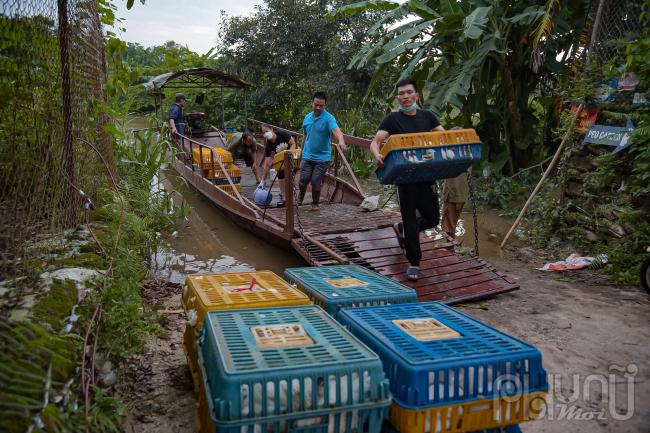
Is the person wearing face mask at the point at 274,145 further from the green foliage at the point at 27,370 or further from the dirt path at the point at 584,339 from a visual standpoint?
the green foliage at the point at 27,370

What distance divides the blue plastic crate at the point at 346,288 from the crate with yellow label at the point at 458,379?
0.59 metres

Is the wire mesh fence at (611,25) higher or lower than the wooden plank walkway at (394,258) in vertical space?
higher

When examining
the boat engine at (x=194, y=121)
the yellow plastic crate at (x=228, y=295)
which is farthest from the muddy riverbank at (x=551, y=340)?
the boat engine at (x=194, y=121)

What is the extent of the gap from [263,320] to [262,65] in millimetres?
16208

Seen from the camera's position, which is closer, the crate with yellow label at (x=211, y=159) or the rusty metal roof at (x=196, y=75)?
the crate with yellow label at (x=211, y=159)

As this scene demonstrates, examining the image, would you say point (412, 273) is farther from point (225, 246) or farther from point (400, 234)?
point (225, 246)

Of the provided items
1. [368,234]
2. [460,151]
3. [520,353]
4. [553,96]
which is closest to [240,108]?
[553,96]

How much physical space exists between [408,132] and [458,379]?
3.16m

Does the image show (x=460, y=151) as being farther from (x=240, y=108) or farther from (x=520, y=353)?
(x=240, y=108)

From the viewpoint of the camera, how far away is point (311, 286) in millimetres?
3311

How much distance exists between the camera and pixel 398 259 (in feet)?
19.2

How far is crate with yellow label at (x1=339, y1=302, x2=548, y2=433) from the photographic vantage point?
2.15 meters

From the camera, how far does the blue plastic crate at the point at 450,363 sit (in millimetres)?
2158

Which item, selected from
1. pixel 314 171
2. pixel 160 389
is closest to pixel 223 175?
pixel 314 171
